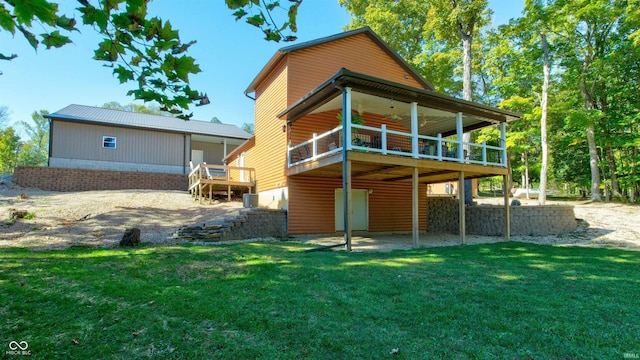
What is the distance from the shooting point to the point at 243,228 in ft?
34.1

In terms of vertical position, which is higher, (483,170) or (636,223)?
(483,170)

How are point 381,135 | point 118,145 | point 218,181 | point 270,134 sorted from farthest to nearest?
point 118,145
point 218,181
point 270,134
point 381,135

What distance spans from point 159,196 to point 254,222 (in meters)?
7.79

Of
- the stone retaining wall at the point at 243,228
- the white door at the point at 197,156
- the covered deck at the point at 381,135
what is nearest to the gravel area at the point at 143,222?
the stone retaining wall at the point at 243,228

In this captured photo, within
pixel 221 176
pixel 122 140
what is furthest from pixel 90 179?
pixel 221 176

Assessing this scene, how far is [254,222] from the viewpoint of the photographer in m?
10.7

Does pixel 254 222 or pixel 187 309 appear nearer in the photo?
pixel 187 309

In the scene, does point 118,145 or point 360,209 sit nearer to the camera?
point 360,209

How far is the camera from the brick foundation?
17.2m

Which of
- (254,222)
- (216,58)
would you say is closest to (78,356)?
(216,58)

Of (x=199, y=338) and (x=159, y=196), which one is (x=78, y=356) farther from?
(x=159, y=196)

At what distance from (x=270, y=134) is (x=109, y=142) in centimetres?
1277

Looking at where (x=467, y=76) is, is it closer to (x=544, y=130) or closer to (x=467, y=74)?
(x=467, y=74)

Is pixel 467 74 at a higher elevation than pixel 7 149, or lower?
higher
